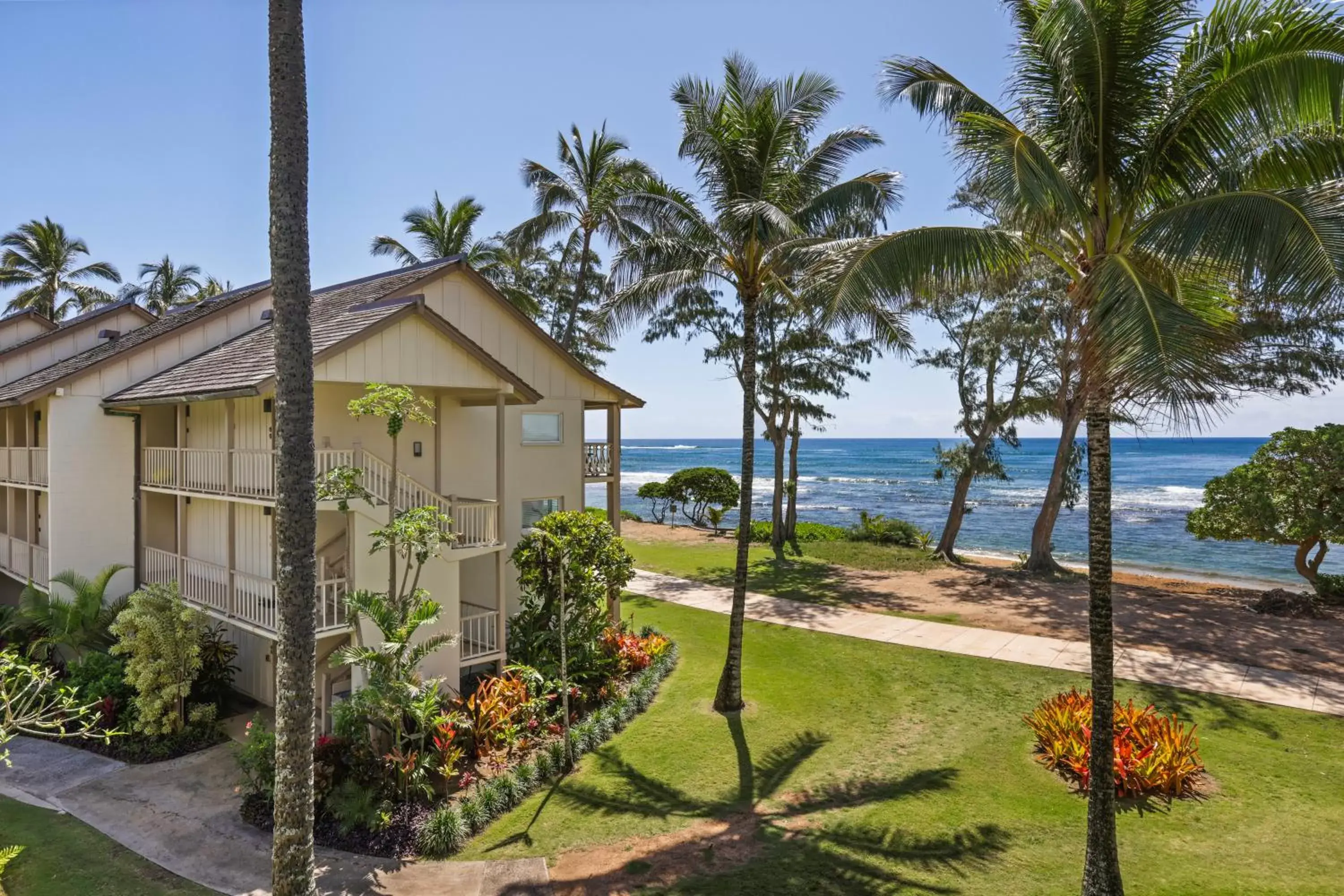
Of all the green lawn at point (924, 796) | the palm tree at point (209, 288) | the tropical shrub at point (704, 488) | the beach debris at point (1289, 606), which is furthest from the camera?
the palm tree at point (209, 288)

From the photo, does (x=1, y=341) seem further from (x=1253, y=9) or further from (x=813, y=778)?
(x=1253, y=9)

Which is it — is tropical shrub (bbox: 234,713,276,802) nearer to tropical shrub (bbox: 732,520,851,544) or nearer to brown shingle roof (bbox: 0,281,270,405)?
brown shingle roof (bbox: 0,281,270,405)

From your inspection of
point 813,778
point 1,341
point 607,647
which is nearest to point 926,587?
point 607,647

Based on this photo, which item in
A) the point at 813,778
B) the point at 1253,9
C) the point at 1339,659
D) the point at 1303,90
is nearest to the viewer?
the point at 1303,90

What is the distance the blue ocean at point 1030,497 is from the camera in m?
35.4

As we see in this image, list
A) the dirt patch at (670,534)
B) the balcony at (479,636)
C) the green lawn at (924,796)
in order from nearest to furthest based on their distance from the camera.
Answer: the green lawn at (924,796), the balcony at (479,636), the dirt patch at (670,534)

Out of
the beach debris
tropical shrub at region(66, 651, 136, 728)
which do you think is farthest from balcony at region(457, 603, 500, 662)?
the beach debris

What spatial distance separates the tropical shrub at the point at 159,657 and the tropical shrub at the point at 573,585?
534 cm

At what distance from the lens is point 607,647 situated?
1427 centimetres

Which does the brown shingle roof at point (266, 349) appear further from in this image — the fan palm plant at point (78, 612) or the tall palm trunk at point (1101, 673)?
the tall palm trunk at point (1101, 673)

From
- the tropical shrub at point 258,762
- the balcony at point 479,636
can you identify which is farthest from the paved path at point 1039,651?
the tropical shrub at point 258,762

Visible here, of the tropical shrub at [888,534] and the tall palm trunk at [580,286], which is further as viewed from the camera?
the tropical shrub at [888,534]

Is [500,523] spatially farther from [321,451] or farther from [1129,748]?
[1129,748]

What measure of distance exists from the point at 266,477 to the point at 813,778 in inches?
377
